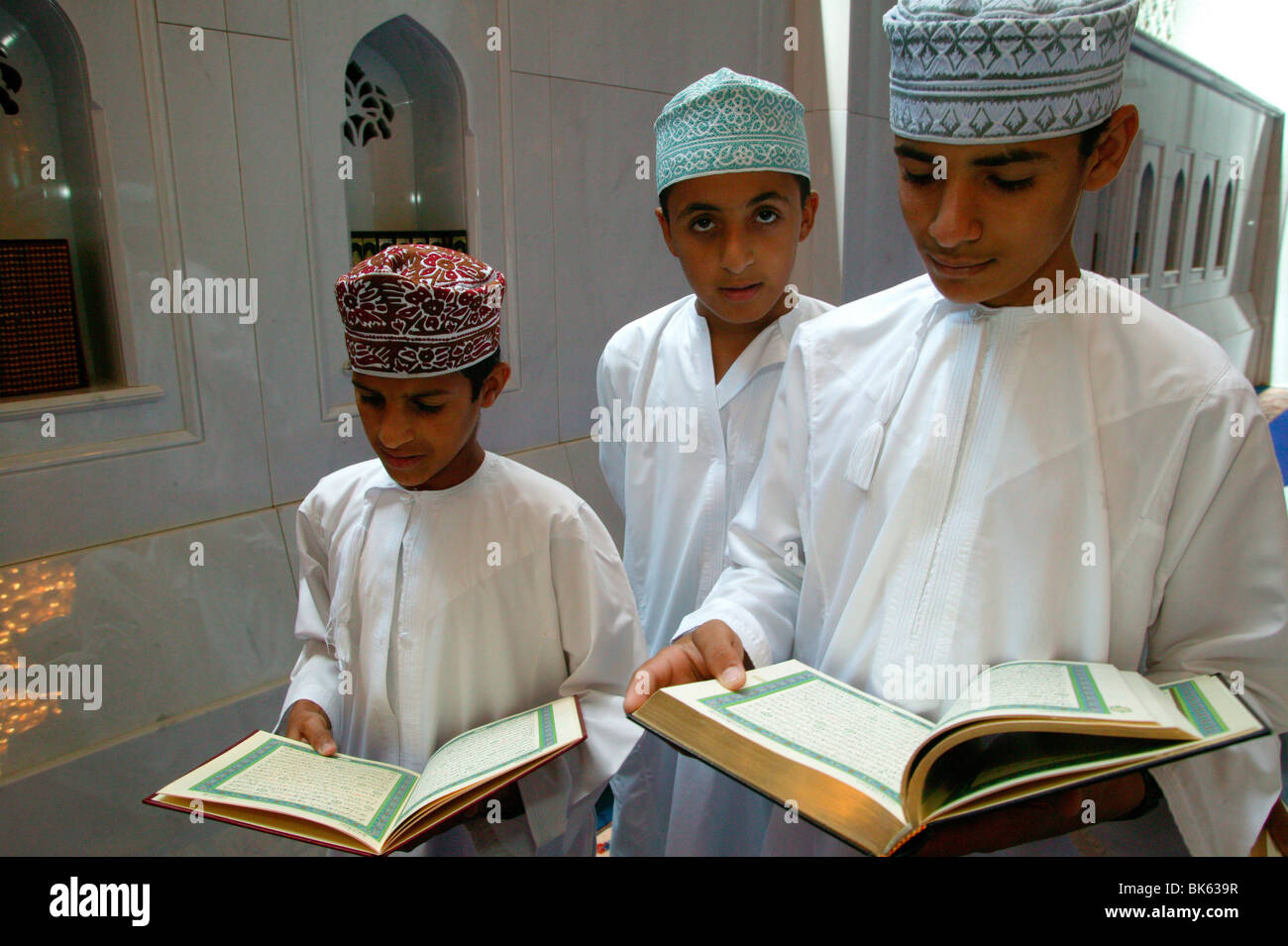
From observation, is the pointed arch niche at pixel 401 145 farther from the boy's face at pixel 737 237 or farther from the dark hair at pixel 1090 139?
the dark hair at pixel 1090 139

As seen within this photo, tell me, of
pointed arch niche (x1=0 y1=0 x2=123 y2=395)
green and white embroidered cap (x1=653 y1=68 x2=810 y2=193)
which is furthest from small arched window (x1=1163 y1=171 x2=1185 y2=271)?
pointed arch niche (x1=0 y1=0 x2=123 y2=395)

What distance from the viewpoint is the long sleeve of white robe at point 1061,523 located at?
48.5 inches

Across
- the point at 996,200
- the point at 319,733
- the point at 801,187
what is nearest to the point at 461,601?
the point at 319,733

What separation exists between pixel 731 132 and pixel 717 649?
1.30 metres

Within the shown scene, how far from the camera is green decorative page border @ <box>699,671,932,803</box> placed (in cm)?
105

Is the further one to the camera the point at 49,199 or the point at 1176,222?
the point at 1176,222

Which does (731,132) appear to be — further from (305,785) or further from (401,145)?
(401,145)

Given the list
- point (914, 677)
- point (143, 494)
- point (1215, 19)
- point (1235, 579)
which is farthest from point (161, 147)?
point (1215, 19)

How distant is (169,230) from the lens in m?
2.64

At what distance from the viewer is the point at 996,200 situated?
1258mm

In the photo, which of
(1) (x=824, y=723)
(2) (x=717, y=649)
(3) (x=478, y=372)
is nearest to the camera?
(1) (x=824, y=723)

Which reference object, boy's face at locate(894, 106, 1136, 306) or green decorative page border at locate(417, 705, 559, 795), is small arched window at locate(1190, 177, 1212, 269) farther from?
green decorative page border at locate(417, 705, 559, 795)

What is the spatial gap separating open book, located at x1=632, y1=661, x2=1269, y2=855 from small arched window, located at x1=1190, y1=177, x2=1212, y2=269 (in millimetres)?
3702

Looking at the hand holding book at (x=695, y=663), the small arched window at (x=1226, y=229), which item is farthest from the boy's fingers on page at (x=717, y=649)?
the small arched window at (x=1226, y=229)
